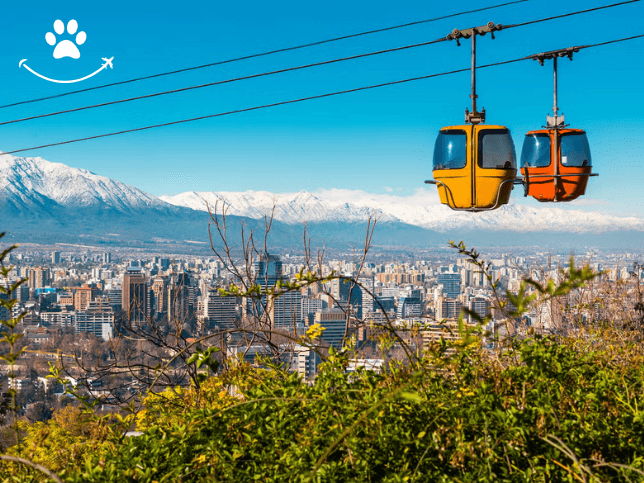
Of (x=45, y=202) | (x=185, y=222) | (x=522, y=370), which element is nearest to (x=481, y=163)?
(x=522, y=370)

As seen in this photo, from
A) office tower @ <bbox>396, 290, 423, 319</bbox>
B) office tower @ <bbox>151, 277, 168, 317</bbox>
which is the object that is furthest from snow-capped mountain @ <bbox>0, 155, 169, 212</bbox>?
office tower @ <bbox>396, 290, 423, 319</bbox>

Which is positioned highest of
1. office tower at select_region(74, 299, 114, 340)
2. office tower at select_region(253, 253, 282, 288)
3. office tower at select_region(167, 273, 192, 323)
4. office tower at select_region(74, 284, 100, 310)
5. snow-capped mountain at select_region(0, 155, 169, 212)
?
snow-capped mountain at select_region(0, 155, 169, 212)

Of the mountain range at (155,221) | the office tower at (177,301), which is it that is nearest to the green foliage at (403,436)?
the office tower at (177,301)

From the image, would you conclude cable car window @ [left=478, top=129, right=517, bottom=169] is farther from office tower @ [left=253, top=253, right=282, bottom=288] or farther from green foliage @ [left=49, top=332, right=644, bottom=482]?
green foliage @ [left=49, top=332, right=644, bottom=482]

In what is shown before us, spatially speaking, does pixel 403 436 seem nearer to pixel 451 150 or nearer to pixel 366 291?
pixel 366 291

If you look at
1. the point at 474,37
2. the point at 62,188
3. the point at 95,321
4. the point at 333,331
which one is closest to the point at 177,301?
the point at 333,331

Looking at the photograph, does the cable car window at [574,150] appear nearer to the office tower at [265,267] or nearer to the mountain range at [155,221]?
the office tower at [265,267]
